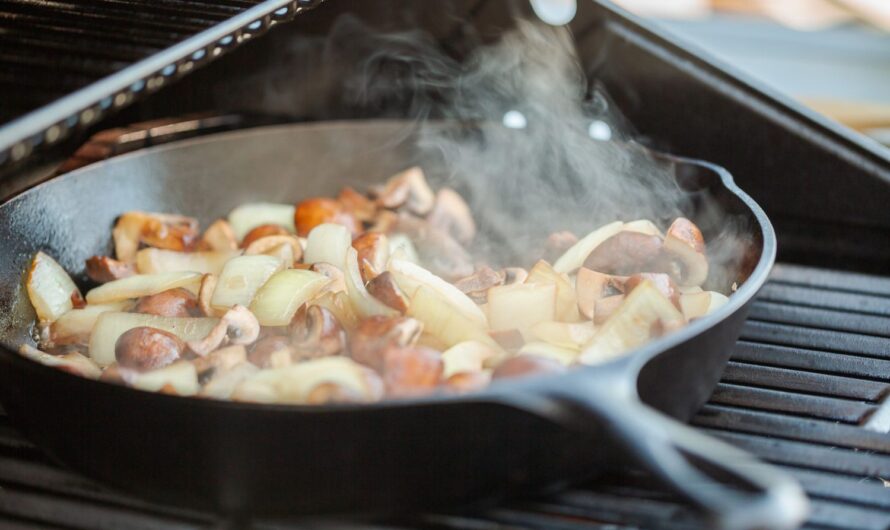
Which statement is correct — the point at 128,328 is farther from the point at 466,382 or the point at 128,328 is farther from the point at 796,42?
the point at 796,42

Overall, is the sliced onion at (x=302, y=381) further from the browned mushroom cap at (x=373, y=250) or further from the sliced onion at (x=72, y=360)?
the browned mushroom cap at (x=373, y=250)

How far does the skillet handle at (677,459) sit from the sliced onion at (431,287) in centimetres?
48

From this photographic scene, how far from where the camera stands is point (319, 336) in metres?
1.34

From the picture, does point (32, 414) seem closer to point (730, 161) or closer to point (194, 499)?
point (194, 499)

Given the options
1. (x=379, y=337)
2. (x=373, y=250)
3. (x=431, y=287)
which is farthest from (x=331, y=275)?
(x=379, y=337)

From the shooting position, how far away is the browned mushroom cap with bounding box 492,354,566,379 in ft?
3.82

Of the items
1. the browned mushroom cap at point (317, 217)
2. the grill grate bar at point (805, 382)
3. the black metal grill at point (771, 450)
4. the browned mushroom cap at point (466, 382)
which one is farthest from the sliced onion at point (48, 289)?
the grill grate bar at point (805, 382)

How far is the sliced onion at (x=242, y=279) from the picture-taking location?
1577 mm

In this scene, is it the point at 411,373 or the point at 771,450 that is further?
the point at 771,450

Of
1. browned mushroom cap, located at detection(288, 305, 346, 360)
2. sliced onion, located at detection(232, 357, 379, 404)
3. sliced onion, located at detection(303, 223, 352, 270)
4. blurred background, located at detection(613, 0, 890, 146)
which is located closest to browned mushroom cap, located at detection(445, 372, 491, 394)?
sliced onion, located at detection(232, 357, 379, 404)

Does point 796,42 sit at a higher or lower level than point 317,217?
lower

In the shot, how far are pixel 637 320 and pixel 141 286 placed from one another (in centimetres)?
94

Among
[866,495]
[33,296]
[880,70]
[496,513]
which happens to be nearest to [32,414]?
[33,296]

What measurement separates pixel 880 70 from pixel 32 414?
4409 mm
